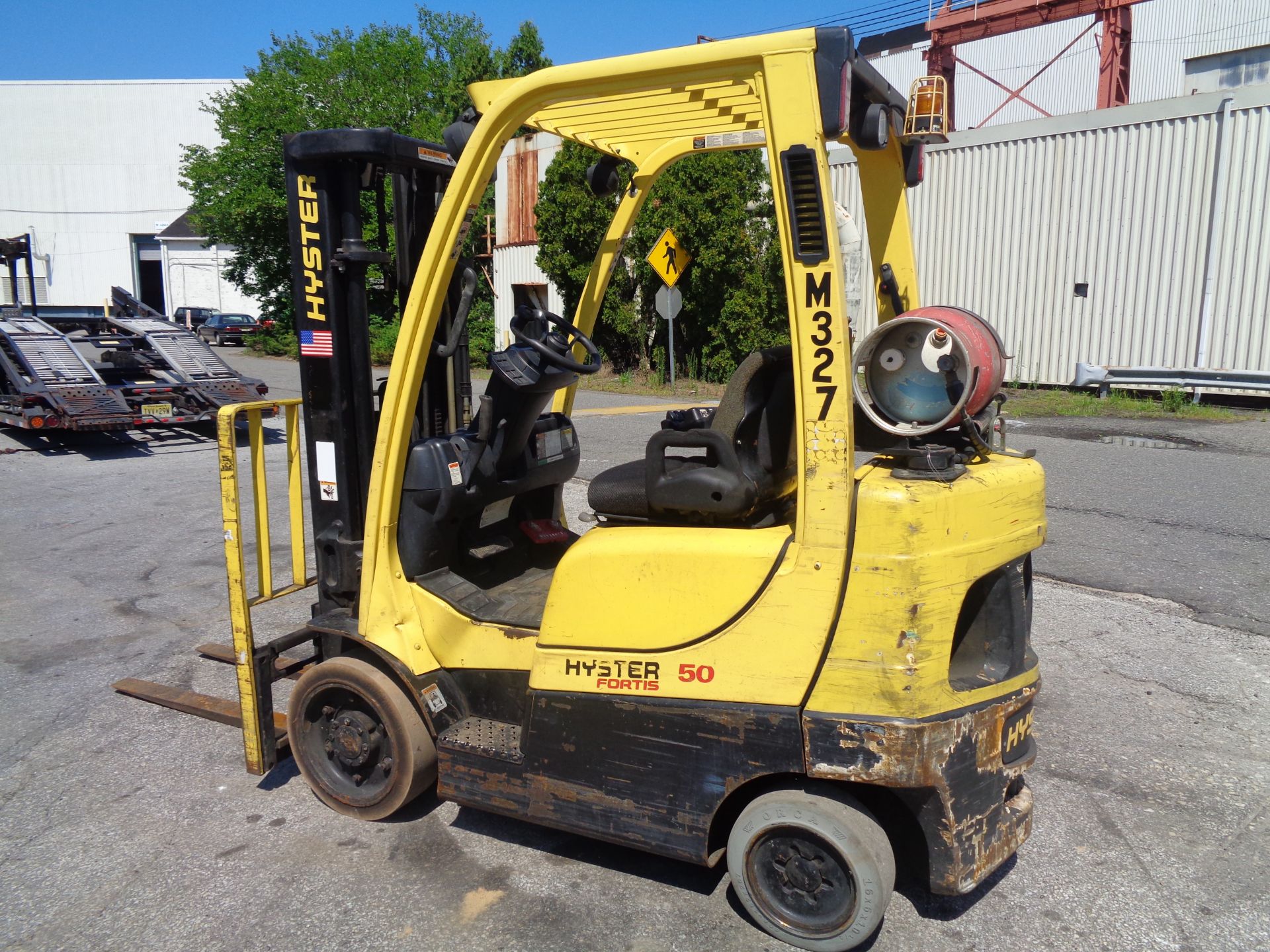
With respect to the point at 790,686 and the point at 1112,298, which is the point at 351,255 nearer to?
the point at 790,686

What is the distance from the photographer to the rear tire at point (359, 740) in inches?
139

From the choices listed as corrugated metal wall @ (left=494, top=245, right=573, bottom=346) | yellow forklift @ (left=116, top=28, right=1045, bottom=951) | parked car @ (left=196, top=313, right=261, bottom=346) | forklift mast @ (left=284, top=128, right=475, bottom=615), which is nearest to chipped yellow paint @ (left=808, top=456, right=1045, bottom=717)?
yellow forklift @ (left=116, top=28, right=1045, bottom=951)

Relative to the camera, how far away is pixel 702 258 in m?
19.0

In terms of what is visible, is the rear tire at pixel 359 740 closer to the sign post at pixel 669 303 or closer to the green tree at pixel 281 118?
the sign post at pixel 669 303

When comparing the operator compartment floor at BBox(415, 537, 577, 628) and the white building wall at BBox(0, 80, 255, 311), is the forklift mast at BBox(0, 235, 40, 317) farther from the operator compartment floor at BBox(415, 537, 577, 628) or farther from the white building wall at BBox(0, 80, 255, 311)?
the white building wall at BBox(0, 80, 255, 311)

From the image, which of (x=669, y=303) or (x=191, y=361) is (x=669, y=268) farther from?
(x=191, y=361)

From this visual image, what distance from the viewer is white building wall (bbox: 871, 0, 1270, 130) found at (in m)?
24.9

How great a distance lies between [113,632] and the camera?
19.7 feet

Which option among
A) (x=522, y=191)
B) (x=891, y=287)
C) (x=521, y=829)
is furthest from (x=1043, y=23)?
(x=521, y=829)

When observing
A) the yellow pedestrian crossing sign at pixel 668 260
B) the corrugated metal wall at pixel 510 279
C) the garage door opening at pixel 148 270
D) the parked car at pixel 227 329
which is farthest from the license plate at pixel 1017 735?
the garage door opening at pixel 148 270

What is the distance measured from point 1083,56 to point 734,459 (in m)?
30.6

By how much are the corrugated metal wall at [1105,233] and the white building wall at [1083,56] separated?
21.8 feet

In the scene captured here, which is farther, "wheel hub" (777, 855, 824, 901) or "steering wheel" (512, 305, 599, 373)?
"steering wheel" (512, 305, 599, 373)

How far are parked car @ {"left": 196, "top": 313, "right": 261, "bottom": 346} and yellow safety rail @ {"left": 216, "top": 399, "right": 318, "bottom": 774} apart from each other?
3417 cm
